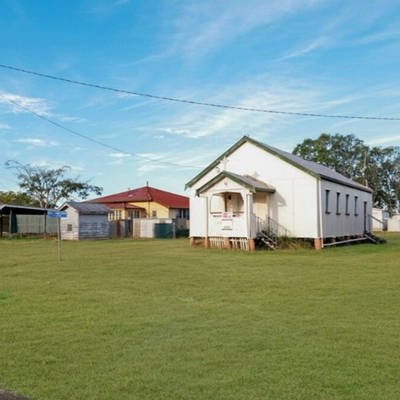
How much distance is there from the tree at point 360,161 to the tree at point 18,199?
37301 mm

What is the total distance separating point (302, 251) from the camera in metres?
21.4

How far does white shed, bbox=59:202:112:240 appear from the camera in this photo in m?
36.5

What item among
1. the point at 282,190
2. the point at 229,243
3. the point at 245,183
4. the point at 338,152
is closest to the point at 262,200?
the point at 282,190

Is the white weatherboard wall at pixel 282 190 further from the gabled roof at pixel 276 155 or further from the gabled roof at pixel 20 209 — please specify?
the gabled roof at pixel 20 209

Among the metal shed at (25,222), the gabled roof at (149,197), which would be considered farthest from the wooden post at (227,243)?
the gabled roof at (149,197)

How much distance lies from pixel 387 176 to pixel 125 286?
71.5m

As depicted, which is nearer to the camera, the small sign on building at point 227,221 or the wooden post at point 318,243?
the wooden post at point 318,243

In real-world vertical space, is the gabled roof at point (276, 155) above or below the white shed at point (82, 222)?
above

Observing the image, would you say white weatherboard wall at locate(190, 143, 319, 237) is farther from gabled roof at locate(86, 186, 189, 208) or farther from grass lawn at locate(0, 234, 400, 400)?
gabled roof at locate(86, 186, 189, 208)

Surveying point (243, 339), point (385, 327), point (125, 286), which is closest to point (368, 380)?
point (243, 339)

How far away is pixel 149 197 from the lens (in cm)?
4916

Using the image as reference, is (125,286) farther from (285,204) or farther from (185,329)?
(285,204)

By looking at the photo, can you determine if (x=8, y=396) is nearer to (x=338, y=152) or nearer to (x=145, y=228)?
(x=145, y=228)

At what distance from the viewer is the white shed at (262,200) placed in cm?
2286
